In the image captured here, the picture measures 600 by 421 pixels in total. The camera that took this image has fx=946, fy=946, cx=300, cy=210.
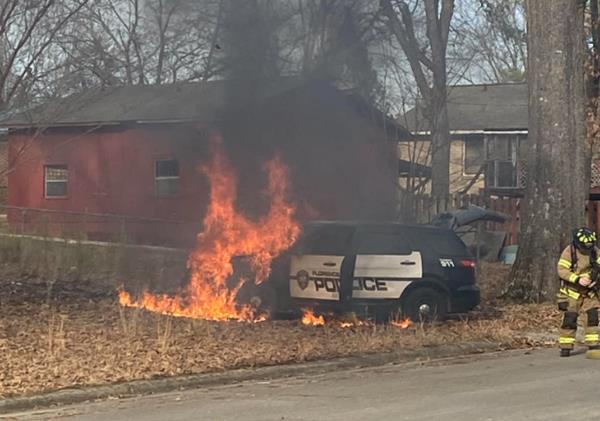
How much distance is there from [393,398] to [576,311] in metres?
3.32

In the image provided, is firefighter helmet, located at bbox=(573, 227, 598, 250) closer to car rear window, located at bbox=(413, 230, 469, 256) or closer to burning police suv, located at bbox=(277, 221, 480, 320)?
burning police suv, located at bbox=(277, 221, 480, 320)

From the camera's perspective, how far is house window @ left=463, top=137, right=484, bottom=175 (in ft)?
126

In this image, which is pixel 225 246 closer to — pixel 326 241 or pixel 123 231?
pixel 326 241

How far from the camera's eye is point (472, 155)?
38.8 m

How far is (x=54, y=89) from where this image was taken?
1343cm

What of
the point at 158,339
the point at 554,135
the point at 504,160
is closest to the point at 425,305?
the point at 554,135

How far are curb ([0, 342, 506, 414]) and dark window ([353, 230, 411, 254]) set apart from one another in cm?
191

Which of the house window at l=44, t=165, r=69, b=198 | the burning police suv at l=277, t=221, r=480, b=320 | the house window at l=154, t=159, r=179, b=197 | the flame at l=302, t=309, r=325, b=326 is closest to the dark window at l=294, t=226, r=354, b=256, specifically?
the burning police suv at l=277, t=221, r=480, b=320

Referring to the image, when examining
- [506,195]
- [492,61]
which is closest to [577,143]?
[506,195]

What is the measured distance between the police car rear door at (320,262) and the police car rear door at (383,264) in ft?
0.80

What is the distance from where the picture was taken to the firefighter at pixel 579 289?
1057cm

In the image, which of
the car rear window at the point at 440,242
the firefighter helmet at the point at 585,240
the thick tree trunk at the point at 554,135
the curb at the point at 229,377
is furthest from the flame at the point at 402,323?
the thick tree trunk at the point at 554,135

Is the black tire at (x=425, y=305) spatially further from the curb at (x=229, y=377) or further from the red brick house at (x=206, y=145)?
the red brick house at (x=206, y=145)

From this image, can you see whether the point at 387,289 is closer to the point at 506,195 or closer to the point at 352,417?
the point at 352,417
